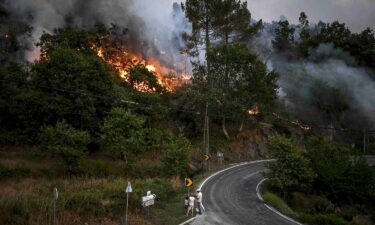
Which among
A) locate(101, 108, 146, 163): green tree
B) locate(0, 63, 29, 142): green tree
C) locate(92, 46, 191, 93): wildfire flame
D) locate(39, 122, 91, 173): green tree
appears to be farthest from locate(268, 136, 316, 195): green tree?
locate(0, 63, 29, 142): green tree

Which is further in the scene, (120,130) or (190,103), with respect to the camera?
(190,103)

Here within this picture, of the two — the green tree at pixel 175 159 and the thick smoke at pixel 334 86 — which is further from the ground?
the thick smoke at pixel 334 86

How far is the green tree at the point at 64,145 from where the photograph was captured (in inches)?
1289

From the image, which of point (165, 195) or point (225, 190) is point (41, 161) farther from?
point (225, 190)

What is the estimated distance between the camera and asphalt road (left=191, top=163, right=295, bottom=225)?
22.3 m

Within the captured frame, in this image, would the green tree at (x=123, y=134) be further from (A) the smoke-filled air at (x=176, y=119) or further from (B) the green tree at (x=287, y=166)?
(B) the green tree at (x=287, y=166)

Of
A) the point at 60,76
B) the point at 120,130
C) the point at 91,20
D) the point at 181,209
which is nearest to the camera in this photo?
the point at 181,209

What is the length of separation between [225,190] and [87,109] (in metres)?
19.5

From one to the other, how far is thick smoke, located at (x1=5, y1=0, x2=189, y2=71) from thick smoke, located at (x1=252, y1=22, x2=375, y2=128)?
89.2ft

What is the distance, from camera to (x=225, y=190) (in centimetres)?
3228

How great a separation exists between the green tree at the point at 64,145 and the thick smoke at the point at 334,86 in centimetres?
4766

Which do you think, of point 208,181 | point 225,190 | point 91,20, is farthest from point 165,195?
point 91,20

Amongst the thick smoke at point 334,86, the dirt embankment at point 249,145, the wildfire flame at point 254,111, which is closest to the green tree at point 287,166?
the dirt embankment at point 249,145

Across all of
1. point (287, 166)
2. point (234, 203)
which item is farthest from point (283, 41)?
point (234, 203)
